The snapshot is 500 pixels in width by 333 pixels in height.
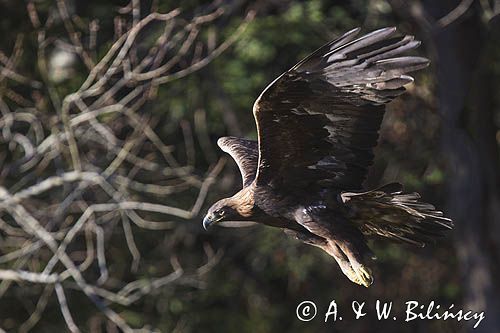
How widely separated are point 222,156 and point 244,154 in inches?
212

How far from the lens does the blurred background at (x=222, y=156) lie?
10898mm

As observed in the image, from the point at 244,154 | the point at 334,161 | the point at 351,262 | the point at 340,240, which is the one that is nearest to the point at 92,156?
the point at 244,154

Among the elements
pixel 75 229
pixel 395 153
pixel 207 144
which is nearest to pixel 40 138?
pixel 75 229

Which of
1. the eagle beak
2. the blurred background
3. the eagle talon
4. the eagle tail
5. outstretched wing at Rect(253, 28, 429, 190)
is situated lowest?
the blurred background

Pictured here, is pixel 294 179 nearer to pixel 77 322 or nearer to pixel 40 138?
pixel 40 138

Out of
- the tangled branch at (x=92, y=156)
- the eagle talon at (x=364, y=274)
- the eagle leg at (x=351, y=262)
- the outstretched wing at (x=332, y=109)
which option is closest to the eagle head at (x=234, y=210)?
the outstretched wing at (x=332, y=109)

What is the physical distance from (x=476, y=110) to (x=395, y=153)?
36.2 inches

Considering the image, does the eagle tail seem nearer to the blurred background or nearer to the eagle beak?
the eagle beak

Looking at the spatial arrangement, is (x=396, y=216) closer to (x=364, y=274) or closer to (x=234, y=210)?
(x=364, y=274)

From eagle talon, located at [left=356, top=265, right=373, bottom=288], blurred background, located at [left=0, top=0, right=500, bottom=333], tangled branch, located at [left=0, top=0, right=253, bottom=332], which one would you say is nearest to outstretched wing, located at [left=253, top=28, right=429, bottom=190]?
eagle talon, located at [left=356, top=265, right=373, bottom=288]

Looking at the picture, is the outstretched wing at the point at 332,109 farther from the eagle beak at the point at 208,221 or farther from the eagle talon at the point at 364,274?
the eagle talon at the point at 364,274

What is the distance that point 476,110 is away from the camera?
470 inches

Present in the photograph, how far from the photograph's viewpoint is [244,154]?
6.46 meters

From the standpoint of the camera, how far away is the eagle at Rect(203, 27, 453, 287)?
17.3 ft
